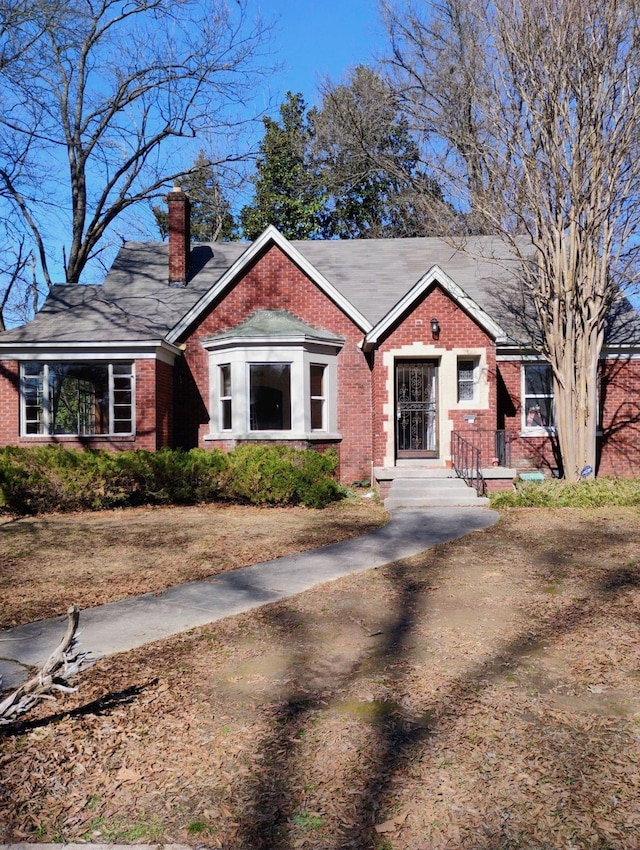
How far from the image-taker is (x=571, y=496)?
492 inches

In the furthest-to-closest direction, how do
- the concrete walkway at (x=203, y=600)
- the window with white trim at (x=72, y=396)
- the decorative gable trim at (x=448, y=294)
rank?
the window with white trim at (x=72, y=396) < the decorative gable trim at (x=448, y=294) < the concrete walkway at (x=203, y=600)

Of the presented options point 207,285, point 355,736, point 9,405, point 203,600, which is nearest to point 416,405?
point 207,285

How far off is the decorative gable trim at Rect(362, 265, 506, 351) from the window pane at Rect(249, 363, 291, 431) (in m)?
2.43

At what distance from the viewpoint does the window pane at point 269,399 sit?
15742 millimetres

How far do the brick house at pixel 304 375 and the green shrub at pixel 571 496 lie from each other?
166 cm

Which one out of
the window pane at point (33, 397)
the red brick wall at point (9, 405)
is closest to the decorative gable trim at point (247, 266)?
the window pane at point (33, 397)

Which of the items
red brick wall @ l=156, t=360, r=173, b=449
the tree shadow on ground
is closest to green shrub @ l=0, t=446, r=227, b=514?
red brick wall @ l=156, t=360, r=173, b=449

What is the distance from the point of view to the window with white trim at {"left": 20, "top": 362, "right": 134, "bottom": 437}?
1570cm

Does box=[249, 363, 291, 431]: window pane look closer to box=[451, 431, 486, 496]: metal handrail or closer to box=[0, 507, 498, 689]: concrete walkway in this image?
box=[451, 431, 486, 496]: metal handrail

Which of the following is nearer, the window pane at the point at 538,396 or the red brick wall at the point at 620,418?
the red brick wall at the point at 620,418

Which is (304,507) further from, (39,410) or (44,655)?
(44,655)

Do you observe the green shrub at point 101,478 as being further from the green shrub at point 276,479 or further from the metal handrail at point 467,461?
the metal handrail at point 467,461

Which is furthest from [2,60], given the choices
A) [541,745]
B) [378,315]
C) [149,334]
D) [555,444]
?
[541,745]

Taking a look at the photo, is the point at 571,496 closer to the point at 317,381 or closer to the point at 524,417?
the point at 524,417
